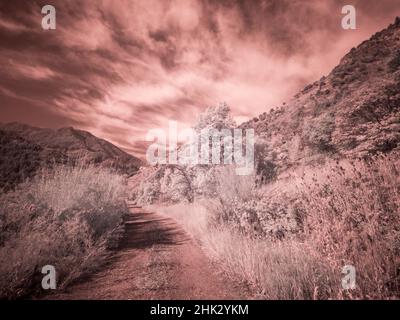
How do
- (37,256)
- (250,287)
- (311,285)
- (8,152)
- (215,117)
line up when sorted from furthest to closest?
(215,117) → (8,152) → (37,256) → (250,287) → (311,285)

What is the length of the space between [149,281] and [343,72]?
1722 inches

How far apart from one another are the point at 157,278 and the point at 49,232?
252cm

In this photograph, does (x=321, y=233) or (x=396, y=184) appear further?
(x=396, y=184)

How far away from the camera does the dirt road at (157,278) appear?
12.9 ft

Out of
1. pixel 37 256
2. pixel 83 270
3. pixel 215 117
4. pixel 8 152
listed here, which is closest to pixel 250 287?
pixel 83 270

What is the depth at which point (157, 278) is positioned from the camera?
4.64 meters

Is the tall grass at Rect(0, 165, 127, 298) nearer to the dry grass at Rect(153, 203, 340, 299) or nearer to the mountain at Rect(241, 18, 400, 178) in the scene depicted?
the dry grass at Rect(153, 203, 340, 299)

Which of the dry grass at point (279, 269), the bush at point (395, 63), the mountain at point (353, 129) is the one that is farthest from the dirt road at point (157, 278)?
the bush at point (395, 63)

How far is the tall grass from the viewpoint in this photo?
4.01 metres

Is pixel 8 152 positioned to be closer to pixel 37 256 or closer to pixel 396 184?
pixel 37 256

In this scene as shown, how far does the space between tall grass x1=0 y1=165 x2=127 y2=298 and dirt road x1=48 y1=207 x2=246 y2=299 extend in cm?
45

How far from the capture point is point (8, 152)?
1331cm

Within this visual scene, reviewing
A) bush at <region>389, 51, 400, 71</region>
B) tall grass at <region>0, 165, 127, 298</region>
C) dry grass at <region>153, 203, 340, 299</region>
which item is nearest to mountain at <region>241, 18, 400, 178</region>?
bush at <region>389, 51, 400, 71</region>

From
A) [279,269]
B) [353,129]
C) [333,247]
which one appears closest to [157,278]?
[279,269]
